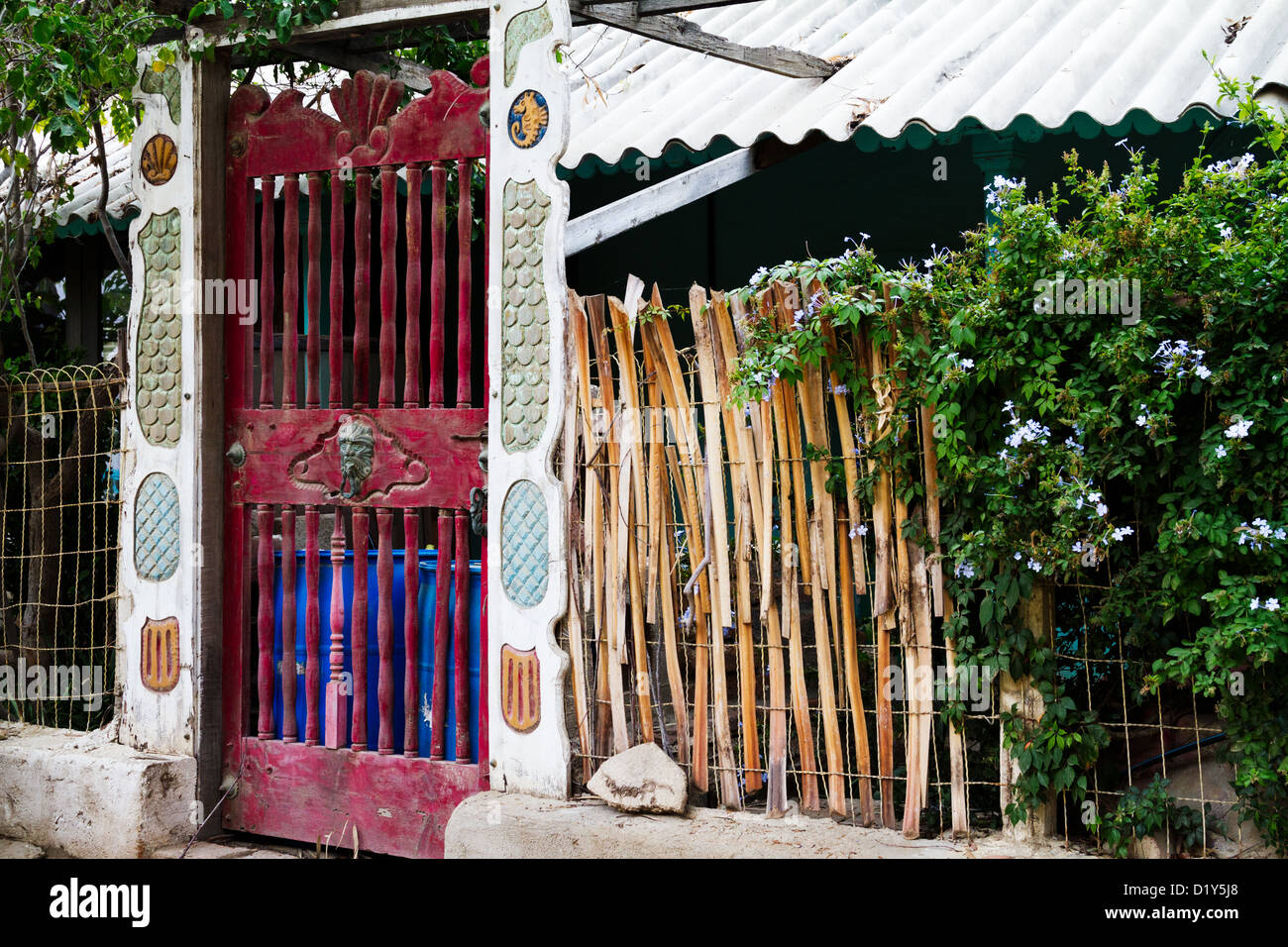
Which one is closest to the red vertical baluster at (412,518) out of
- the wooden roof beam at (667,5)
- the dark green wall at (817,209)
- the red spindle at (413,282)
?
the red spindle at (413,282)

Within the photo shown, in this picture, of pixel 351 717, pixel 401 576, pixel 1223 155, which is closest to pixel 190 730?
pixel 351 717

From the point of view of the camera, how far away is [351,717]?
478 cm

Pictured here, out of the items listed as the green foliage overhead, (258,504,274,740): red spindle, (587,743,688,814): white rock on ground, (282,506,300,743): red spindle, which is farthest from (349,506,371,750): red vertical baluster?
the green foliage overhead

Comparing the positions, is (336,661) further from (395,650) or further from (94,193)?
(94,193)

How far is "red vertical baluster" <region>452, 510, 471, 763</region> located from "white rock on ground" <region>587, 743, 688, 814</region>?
0.58 meters

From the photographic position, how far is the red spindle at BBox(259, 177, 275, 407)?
4875mm

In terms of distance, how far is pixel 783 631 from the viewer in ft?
13.1

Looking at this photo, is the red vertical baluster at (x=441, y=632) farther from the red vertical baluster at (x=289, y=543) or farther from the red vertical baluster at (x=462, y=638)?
the red vertical baluster at (x=289, y=543)

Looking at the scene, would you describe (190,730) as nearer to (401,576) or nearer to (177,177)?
(401,576)

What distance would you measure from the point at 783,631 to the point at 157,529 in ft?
8.26

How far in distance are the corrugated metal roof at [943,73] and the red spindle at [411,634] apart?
175 centimetres

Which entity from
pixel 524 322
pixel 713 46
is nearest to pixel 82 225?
pixel 713 46

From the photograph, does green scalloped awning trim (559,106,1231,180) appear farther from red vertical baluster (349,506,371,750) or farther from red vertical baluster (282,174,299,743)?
red vertical baluster (349,506,371,750)

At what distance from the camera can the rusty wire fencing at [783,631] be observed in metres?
3.73
